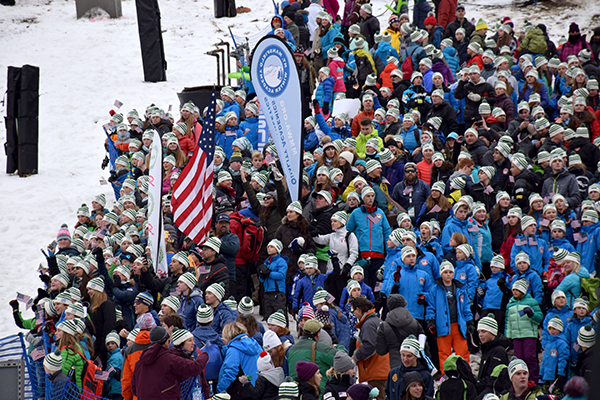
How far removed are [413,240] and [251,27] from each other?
20611mm

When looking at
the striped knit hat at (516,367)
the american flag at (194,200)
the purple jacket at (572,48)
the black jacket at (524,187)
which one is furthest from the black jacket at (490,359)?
the purple jacket at (572,48)

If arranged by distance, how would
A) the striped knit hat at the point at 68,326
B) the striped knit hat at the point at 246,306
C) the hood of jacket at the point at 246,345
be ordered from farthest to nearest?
1. the striped knit hat at the point at 246,306
2. the striped knit hat at the point at 68,326
3. the hood of jacket at the point at 246,345

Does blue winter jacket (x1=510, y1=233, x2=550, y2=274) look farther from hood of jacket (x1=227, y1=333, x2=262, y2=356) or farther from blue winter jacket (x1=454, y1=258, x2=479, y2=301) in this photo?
hood of jacket (x1=227, y1=333, x2=262, y2=356)

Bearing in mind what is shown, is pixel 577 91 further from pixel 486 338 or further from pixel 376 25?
pixel 486 338

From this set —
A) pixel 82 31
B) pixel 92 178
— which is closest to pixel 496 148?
pixel 92 178

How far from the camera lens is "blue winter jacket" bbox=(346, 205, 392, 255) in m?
10.1

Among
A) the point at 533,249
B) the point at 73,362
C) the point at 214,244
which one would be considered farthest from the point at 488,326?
the point at 73,362

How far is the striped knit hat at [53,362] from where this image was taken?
24.0ft

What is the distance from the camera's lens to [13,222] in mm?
16391

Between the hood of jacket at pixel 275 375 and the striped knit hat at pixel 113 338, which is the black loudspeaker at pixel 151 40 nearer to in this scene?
the striped knit hat at pixel 113 338

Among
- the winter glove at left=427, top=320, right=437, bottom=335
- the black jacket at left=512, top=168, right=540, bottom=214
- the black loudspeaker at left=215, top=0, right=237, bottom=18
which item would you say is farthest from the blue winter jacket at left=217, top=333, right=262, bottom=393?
the black loudspeaker at left=215, top=0, right=237, bottom=18

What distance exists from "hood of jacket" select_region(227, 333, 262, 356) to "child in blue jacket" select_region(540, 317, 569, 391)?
132 inches

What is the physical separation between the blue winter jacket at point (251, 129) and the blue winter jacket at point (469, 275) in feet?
20.1

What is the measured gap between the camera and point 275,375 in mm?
6781
